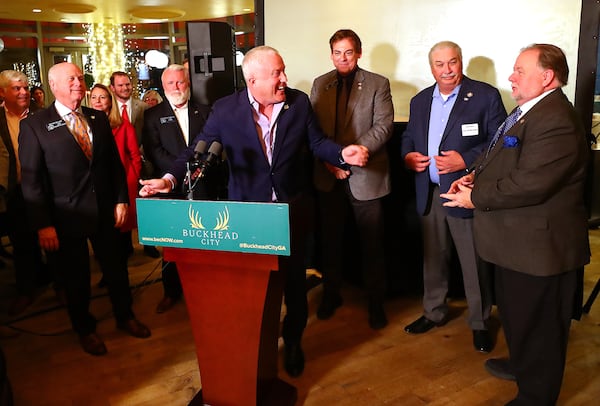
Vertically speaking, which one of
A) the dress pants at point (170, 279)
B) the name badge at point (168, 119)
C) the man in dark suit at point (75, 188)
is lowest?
the dress pants at point (170, 279)

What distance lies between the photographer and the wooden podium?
1.90 meters

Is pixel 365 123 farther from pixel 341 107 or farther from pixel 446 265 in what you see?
pixel 446 265

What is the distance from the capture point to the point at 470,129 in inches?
112

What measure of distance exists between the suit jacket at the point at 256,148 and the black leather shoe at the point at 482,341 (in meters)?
1.38

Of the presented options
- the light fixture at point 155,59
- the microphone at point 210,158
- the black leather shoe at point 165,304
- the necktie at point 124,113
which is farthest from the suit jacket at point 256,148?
the light fixture at point 155,59

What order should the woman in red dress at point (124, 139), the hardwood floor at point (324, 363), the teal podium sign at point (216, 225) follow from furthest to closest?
the woman in red dress at point (124, 139) < the hardwood floor at point (324, 363) < the teal podium sign at point (216, 225)

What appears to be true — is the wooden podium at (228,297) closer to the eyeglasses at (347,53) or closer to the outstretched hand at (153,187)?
the outstretched hand at (153,187)

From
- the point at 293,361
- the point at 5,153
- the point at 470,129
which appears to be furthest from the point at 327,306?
the point at 5,153

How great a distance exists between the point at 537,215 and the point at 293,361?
1.47 m

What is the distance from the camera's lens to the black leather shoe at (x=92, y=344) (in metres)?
3.08

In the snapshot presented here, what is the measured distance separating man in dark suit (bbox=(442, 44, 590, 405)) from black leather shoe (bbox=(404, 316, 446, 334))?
92 centimetres

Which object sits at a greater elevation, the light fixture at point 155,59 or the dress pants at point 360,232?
the light fixture at point 155,59

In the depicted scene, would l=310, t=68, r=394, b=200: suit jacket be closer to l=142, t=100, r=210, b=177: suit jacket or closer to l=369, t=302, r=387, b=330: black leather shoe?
l=369, t=302, r=387, b=330: black leather shoe

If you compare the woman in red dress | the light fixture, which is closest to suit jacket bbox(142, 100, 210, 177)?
the woman in red dress
